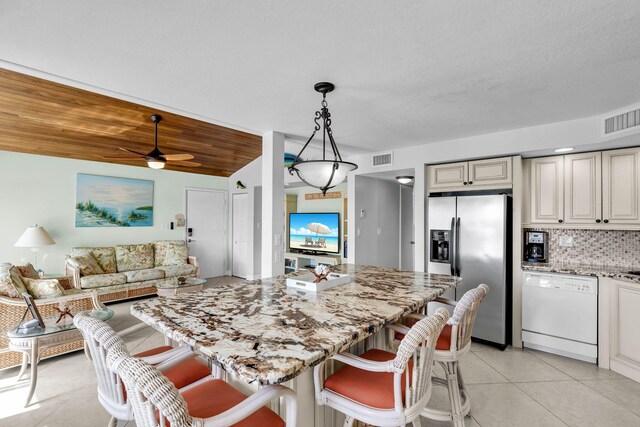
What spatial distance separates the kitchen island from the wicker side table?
1391mm

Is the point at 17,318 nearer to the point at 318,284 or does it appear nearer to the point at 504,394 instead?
the point at 318,284

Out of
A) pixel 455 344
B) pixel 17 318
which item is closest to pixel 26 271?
pixel 17 318

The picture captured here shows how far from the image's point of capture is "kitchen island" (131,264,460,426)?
1.04 m

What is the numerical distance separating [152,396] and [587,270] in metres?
3.69

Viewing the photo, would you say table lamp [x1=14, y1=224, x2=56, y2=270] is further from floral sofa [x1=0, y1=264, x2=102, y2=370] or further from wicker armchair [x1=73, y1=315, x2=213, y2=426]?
wicker armchair [x1=73, y1=315, x2=213, y2=426]

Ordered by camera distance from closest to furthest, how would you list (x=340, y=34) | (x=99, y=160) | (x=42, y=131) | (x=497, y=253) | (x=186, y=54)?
(x=340, y=34) → (x=186, y=54) → (x=497, y=253) → (x=42, y=131) → (x=99, y=160)

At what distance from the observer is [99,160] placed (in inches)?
205

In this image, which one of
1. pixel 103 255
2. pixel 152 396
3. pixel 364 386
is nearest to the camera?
pixel 152 396

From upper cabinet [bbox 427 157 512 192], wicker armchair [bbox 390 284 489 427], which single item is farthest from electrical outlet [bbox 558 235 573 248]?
wicker armchair [bbox 390 284 489 427]

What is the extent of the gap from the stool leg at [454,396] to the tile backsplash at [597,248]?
8.04ft

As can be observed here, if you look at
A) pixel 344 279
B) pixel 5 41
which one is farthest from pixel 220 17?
pixel 344 279

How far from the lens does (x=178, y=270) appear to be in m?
5.54

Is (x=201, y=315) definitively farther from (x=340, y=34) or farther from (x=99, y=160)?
(x=99, y=160)

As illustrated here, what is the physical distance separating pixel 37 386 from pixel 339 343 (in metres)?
2.88
